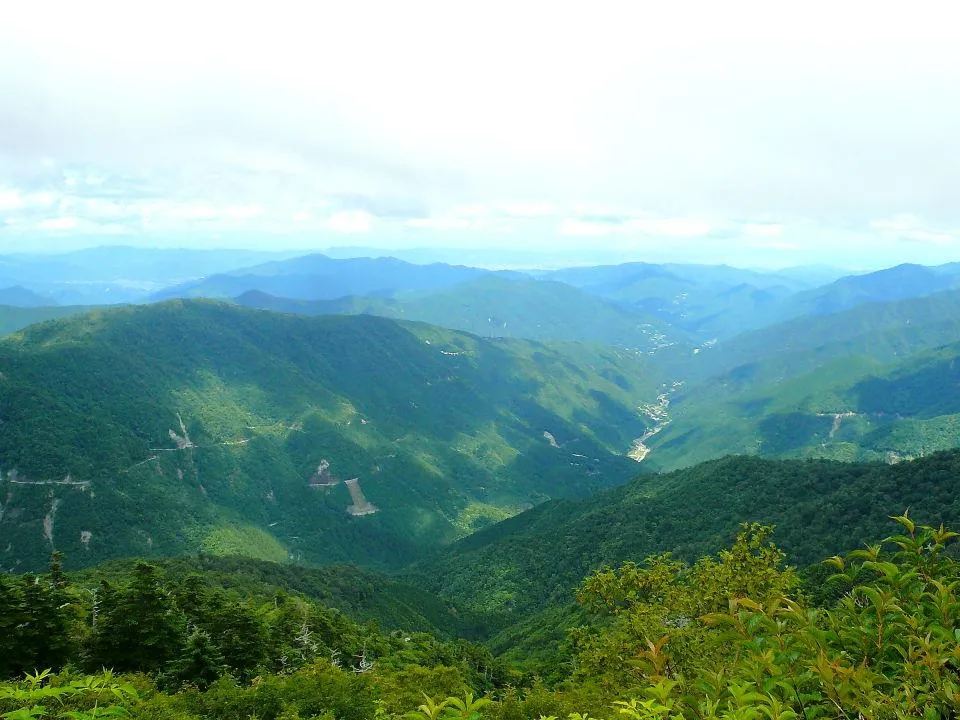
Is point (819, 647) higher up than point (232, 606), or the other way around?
point (819, 647)

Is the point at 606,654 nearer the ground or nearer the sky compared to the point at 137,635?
nearer the ground

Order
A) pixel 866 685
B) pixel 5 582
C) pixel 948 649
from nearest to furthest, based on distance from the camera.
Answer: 1. pixel 866 685
2. pixel 948 649
3. pixel 5 582

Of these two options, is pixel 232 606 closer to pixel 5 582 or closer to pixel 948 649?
pixel 5 582

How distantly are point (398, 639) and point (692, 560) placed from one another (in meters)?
122

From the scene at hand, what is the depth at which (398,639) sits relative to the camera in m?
116

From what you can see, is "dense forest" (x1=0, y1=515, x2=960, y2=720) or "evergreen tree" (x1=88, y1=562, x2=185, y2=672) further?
"evergreen tree" (x1=88, y1=562, x2=185, y2=672)

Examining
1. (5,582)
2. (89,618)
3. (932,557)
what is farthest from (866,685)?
(89,618)

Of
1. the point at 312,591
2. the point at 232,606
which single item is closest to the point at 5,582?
the point at 232,606

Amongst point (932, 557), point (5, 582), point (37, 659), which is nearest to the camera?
point (932, 557)

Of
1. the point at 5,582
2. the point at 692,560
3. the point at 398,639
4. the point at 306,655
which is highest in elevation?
the point at 5,582

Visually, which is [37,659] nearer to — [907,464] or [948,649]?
[948,649]

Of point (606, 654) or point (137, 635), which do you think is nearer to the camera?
point (606, 654)

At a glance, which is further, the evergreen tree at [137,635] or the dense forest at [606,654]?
the evergreen tree at [137,635]

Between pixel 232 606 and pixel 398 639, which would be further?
pixel 398 639
